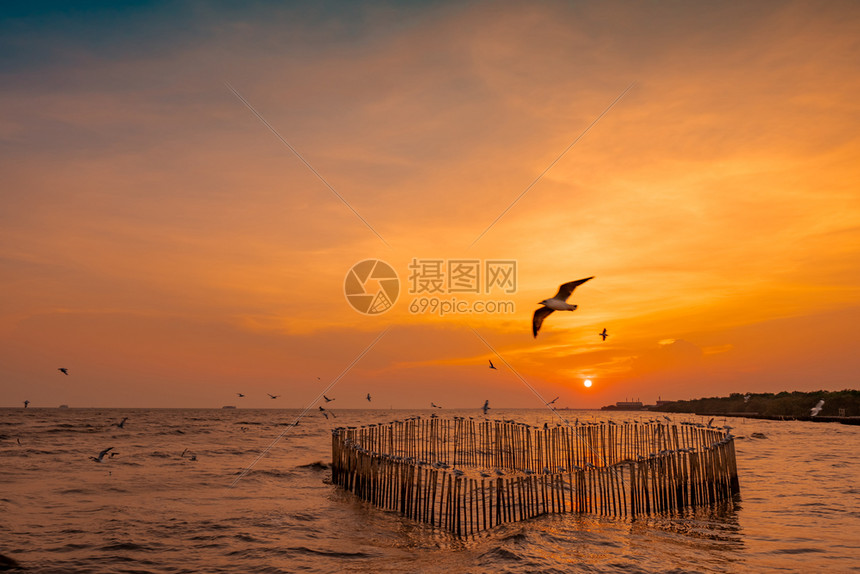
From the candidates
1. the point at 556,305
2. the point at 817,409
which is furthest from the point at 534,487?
the point at 817,409

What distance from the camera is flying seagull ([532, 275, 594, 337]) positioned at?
1617 cm

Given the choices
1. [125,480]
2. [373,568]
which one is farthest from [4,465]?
[373,568]

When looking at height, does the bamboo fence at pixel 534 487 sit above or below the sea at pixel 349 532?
above

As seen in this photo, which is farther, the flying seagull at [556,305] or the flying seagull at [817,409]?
the flying seagull at [817,409]

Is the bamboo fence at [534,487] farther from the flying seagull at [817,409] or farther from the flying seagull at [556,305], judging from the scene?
the flying seagull at [817,409]

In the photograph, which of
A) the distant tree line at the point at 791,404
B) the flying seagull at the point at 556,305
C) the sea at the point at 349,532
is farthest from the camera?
the distant tree line at the point at 791,404

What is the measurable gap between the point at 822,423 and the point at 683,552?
65.6 m

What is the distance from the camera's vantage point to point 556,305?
54.6 feet

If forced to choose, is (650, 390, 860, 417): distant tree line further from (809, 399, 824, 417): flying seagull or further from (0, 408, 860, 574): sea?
(0, 408, 860, 574): sea

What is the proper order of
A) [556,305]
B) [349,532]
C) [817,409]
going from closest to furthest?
[556,305] < [349,532] < [817,409]

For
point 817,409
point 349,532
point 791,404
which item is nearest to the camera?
point 349,532

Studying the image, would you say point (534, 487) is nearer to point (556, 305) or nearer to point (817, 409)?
point (556, 305)

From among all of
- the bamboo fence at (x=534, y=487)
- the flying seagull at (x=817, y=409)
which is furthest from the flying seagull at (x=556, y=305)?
the flying seagull at (x=817, y=409)

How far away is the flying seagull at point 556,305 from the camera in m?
16.2
